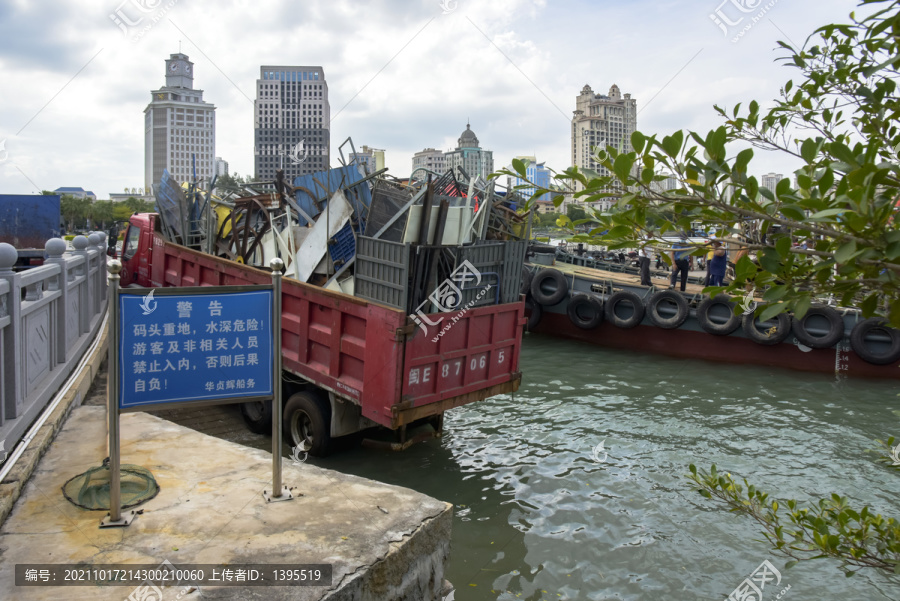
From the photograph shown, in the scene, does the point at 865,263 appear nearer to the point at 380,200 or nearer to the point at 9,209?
the point at 380,200

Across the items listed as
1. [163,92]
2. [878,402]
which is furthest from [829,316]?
[163,92]

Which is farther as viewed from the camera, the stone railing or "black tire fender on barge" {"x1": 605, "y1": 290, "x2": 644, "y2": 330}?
"black tire fender on barge" {"x1": 605, "y1": 290, "x2": 644, "y2": 330}

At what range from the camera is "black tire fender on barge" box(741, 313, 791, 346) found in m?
11.4

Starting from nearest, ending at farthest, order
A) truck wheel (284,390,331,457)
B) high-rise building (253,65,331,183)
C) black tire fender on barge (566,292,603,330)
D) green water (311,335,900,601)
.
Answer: green water (311,335,900,601) < truck wheel (284,390,331,457) < black tire fender on barge (566,292,603,330) < high-rise building (253,65,331,183)

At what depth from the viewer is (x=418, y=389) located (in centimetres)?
555

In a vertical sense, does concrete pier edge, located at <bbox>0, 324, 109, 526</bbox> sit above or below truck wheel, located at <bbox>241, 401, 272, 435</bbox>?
above

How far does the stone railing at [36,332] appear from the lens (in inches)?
148

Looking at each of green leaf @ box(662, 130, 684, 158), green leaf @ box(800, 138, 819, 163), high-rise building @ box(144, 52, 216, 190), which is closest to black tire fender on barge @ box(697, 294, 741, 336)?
green leaf @ box(800, 138, 819, 163)

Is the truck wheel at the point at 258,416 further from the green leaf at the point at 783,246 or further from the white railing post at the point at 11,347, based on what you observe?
the green leaf at the point at 783,246

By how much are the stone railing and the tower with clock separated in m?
57.5

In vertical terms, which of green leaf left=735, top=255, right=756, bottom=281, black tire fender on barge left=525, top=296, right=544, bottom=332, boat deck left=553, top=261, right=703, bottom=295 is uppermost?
green leaf left=735, top=255, right=756, bottom=281

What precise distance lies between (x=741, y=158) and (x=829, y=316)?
11.5m

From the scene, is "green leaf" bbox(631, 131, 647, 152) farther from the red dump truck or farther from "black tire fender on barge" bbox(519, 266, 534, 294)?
"black tire fender on barge" bbox(519, 266, 534, 294)

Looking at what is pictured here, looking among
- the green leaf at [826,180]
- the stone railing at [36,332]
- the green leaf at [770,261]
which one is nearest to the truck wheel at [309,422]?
the stone railing at [36,332]
